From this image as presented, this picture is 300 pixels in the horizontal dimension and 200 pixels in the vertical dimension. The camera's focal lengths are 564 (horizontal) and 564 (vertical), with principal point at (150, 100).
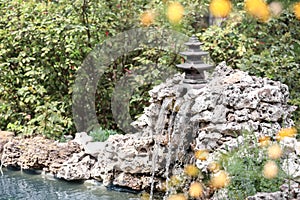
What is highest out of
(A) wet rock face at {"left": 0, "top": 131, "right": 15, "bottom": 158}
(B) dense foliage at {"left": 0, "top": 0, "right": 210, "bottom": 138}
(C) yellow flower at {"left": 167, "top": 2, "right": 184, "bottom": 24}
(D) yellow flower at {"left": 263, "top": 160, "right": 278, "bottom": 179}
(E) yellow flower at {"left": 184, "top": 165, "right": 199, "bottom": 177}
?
(C) yellow flower at {"left": 167, "top": 2, "right": 184, "bottom": 24}

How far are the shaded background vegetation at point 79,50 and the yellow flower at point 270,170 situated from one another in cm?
285

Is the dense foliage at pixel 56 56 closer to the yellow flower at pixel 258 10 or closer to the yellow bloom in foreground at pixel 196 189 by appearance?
the yellow flower at pixel 258 10

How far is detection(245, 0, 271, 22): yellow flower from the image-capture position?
6781 millimetres

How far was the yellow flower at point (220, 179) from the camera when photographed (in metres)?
4.00

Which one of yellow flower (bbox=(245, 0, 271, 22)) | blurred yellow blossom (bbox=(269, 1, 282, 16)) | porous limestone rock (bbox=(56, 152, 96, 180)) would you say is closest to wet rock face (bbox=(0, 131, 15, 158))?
porous limestone rock (bbox=(56, 152, 96, 180))

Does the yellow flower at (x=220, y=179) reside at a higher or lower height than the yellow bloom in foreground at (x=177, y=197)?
higher

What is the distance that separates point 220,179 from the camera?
404cm

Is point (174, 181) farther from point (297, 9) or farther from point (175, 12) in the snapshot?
point (297, 9)

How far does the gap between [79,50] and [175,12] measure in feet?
4.13

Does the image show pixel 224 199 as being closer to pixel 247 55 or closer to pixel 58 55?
pixel 247 55

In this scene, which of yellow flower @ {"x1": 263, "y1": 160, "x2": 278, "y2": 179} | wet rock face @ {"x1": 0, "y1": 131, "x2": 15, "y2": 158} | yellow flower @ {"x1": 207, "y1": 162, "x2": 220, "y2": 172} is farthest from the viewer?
wet rock face @ {"x1": 0, "y1": 131, "x2": 15, "y2": 158}

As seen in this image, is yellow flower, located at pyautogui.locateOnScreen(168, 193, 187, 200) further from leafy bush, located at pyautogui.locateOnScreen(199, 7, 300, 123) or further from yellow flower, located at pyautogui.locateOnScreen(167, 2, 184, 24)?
yellow flower, located at pyautogui.locateOnScreen(167, 2, 184, 24)

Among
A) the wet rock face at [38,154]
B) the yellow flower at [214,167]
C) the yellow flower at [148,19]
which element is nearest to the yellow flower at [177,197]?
the yellow flower at [214,167]

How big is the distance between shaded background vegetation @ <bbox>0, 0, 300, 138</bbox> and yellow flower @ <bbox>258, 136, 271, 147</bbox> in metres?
2.37
